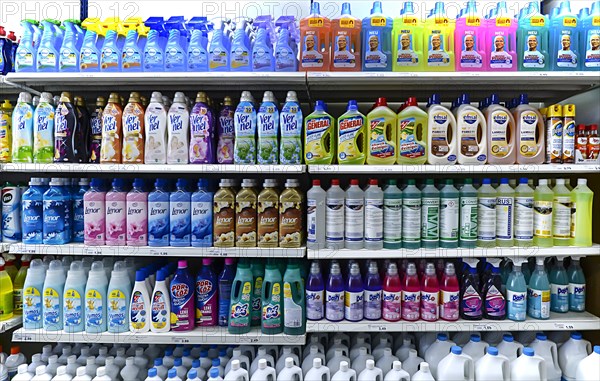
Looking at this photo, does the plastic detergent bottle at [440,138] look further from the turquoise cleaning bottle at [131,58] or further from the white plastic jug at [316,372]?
the turquoise cleaning bottle at [131,58]

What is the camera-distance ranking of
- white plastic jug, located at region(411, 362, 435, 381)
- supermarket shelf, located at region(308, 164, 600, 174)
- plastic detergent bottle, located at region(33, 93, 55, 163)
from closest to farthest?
1. white plastic jug, located at region(411, 362, 435, 381)
2. supermarket shelf, located at region(308, 164, 600, 174)
3. plastic detergent bottle, located at region(33, 93, 55, 163)

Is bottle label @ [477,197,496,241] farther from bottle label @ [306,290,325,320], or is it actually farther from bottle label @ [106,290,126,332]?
bottle label @ [106,290,126,332]

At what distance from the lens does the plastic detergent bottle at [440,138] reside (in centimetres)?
208

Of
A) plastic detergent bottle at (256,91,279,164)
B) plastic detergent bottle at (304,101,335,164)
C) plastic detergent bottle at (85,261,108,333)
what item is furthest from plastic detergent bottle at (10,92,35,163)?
plastic detergent bottle at (304,101,335,164)

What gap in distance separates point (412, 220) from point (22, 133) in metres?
2.23

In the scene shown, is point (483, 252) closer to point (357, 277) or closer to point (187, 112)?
point (357, 277)

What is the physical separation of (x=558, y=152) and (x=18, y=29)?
3600 millimetres

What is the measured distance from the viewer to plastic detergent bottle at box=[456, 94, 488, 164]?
2.08 m

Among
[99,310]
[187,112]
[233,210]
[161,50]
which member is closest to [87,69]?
[161,50]

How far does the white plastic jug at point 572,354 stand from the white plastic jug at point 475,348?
17.5 inches

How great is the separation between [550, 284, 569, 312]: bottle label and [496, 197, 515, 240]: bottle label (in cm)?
45

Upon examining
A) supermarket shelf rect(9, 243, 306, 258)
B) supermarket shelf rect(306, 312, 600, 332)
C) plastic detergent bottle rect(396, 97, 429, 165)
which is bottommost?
supermarket shelf rect(306, 312, 600, 332)

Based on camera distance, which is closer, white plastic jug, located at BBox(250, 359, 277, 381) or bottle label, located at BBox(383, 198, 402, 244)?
white plastic jug, located at BBox(250, 359, 277, 381)

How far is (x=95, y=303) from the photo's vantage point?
2123mm
